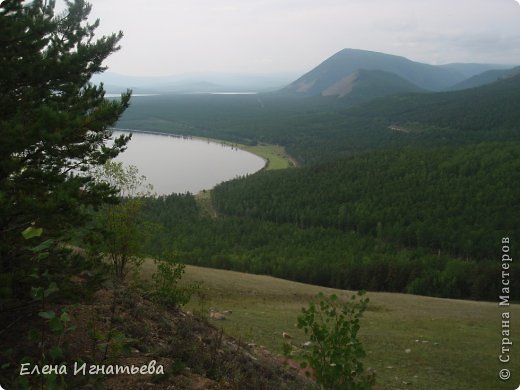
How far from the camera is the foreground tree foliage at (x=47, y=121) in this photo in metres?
6.41

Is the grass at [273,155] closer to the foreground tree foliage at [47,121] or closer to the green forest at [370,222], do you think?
the green forest at [370,222]

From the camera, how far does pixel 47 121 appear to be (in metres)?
6.38

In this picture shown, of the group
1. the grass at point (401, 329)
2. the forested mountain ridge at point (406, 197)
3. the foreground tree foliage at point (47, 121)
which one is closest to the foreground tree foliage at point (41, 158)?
the foreground tree foliage at point (47, 121)

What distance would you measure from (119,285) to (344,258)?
135 feet

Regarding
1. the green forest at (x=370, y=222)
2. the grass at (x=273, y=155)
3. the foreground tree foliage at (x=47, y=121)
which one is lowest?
the green forest at (x=370, y=222)

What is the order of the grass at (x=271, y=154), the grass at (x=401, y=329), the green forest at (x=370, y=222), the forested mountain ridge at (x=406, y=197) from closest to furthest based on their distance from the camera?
the grass at (x=401, y=329), the green forest at (x=370, y=222), the forested mountain ridge at (x=406, y=197), the grass at (x=271, y=154)

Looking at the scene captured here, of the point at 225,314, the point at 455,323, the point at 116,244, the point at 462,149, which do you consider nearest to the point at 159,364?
the point at 116,244

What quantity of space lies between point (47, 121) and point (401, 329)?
1624 centimetres

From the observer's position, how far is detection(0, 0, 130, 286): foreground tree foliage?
21.0 feet

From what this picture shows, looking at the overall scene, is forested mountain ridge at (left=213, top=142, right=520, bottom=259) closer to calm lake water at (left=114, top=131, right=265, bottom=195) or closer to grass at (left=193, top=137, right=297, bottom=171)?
calm lake water at (left=114, top=131, right=265, bottom=195)

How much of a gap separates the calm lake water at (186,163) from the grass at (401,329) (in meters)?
69.1

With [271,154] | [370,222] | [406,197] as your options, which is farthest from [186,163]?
[370,222]

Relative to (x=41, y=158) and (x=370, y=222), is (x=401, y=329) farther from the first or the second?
(x=370, y=222)

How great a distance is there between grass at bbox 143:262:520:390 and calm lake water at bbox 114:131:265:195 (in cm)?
6913
